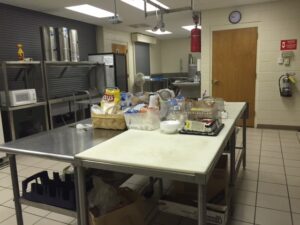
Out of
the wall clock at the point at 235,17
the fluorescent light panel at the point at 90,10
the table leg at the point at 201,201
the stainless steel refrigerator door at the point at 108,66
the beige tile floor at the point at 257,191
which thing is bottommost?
the beige tile floor at the point at 257,191

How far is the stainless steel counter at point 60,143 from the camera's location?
141cm

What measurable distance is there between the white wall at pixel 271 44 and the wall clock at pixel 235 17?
0.06 meters

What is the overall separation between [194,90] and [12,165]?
4.73 m

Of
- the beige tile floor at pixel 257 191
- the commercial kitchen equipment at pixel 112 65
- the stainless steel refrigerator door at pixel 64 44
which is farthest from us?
the commercial kitchen equipment at pixel 112 65

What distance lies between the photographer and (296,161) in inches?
128

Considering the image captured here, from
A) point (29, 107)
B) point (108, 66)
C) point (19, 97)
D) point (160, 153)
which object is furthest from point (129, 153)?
point (108, 66)

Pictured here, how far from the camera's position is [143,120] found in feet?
5.91

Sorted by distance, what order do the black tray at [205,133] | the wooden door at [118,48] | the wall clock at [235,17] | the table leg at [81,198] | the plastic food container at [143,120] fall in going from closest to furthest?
the table leg at [81,198] → the black tray at [205,133] → the plastic food container at [143,120] → the wall clock at [235,17] → the wooden door at [118,48]

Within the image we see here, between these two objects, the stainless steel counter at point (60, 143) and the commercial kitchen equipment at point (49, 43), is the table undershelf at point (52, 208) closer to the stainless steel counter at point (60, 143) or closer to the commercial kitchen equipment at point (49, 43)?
the stainless steel counter at point (60, 143)

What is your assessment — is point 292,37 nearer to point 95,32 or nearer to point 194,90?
point 194,90

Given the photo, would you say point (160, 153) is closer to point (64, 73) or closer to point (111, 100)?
point (111, 100)

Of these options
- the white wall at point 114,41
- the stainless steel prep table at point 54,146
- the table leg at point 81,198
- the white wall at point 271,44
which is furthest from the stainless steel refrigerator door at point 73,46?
the table leg at point 81,198

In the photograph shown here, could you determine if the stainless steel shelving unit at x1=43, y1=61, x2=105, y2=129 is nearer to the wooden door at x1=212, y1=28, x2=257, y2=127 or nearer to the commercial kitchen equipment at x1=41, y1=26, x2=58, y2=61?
the commercial kitchen equipment at x1=41, y1=26, x2=58, y2=61

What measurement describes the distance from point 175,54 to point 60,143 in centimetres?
841
